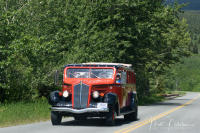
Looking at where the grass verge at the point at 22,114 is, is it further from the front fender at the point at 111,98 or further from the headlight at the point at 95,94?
the front fender at the point at 111,98

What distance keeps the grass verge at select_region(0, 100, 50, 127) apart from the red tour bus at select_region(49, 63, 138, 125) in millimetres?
1693

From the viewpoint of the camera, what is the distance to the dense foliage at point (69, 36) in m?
24.7

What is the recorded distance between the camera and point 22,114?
1975cm

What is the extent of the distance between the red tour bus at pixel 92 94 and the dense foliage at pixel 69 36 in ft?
19.6

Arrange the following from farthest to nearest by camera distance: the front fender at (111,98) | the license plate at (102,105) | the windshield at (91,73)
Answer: the windshield at (91,73) → the front fender at (111,98) → the license plate at (102,105)

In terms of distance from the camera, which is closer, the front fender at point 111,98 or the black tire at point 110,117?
the front fender at point 111,98

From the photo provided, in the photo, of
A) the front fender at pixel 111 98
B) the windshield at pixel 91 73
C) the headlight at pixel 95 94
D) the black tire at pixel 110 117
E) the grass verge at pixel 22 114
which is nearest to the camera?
the front fender at pixel 111 98

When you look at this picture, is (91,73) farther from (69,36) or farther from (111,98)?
(69,36)

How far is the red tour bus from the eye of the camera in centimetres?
1680

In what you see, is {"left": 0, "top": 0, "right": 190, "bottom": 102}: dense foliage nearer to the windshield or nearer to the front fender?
the windshield

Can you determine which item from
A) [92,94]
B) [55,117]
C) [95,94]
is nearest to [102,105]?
[95,94]

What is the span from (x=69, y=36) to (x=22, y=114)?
13.7 m

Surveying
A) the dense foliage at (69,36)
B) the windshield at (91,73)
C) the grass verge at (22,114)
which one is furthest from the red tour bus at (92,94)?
the dense foliage at (69,36)

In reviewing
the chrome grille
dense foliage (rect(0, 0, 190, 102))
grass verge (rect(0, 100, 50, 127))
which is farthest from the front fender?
dense foliage (rect(0, 0, 190, 102))
